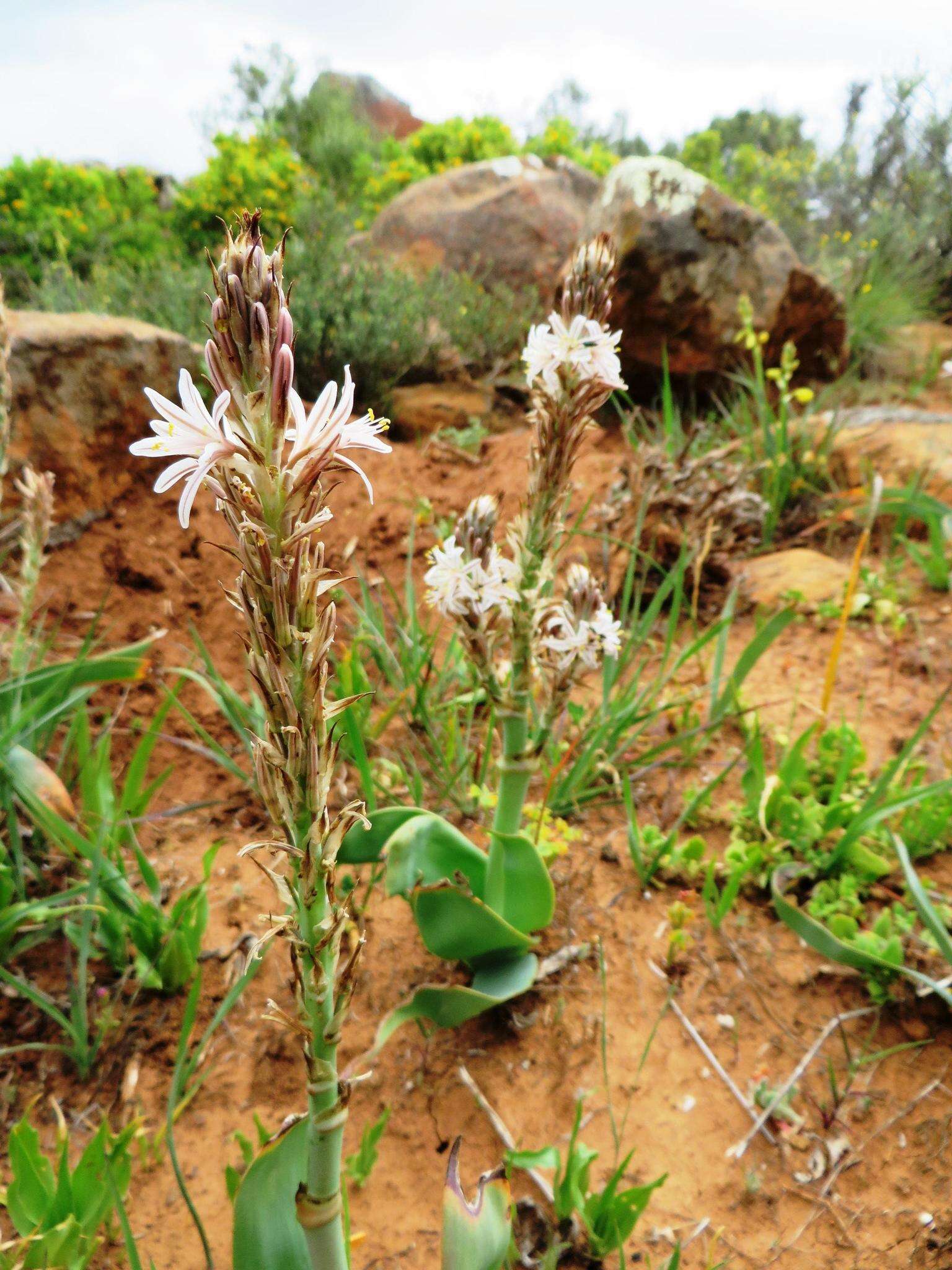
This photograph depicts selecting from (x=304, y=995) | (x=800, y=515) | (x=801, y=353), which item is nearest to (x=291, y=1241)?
(x=304, y=995)

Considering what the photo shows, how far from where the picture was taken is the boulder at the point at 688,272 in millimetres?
5309

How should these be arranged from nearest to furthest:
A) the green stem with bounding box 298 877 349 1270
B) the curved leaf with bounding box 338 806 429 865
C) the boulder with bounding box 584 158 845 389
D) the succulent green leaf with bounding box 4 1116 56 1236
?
the green stem with bounding box 298 877 349 1270
the succulent green leaf with bounding box 4 1116 56 1236
the curved leaf with bounding box 338 806 429 865
the boulder with bounding box 584 158 845 389

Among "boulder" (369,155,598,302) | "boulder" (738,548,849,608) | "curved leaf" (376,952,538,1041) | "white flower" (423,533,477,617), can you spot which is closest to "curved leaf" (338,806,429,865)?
"curved leaf" (376,952,538,1041)

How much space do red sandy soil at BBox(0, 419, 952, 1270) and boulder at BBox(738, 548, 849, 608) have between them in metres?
1.31

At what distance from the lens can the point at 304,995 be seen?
100cm

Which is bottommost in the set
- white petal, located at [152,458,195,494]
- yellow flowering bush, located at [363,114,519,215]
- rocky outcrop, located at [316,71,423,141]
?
white petal, located at [152,458,195,494]

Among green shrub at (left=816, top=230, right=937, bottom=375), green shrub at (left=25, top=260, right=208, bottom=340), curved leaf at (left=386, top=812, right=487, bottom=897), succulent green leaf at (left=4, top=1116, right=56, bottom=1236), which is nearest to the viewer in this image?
succulent green leaf at (left=4, top=1116, right=56, bottom=1236)

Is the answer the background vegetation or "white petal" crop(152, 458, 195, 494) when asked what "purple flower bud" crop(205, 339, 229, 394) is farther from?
the background vegetation

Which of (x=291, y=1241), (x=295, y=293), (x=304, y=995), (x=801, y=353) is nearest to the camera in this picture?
(x=304, y=995)

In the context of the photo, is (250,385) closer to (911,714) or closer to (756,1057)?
(756,1057)

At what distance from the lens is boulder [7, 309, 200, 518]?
3.51m

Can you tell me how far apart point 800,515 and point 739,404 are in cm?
101

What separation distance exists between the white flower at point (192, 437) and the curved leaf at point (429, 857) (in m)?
0.93

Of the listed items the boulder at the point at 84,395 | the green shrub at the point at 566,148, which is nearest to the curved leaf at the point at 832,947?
the boulder at the point at 84,395
